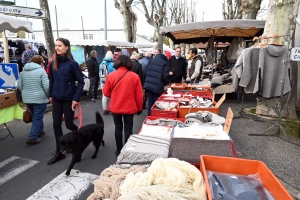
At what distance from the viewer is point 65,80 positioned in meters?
3.46

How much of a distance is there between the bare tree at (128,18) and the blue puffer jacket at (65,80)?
14566mm

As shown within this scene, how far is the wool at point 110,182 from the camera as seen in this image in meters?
1.63

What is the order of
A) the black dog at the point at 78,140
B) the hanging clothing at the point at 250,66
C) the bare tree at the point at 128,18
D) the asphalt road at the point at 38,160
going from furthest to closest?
the bare tree at the point at 128,18
the hanging clothing at the point at 250,66
the black dog at the point at 78,140
the asphalt road at the point at 38,160

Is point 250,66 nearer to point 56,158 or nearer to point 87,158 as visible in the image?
point 87,158

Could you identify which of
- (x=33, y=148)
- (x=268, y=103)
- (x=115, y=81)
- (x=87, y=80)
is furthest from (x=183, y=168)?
(x=87, y=80)

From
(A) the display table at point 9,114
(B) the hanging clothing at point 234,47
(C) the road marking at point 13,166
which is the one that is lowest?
(C) the road marking at point 13,166

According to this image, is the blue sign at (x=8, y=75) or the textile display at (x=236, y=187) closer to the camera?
the textile display at (x=236, y=187)

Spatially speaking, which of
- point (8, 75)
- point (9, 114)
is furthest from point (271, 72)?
point (8, 75)

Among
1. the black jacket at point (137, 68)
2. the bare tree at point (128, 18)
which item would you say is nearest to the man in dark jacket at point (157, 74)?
the black jacket at point (137, 68)

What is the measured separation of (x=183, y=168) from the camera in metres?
1.72

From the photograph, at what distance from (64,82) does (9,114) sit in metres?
1.70

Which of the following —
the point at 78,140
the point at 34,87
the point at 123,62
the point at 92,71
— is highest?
the point at 123,62

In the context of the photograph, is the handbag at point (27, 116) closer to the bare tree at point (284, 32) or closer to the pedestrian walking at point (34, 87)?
the pedestrian walking at point (34, 87)

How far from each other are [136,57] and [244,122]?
3613 mm
